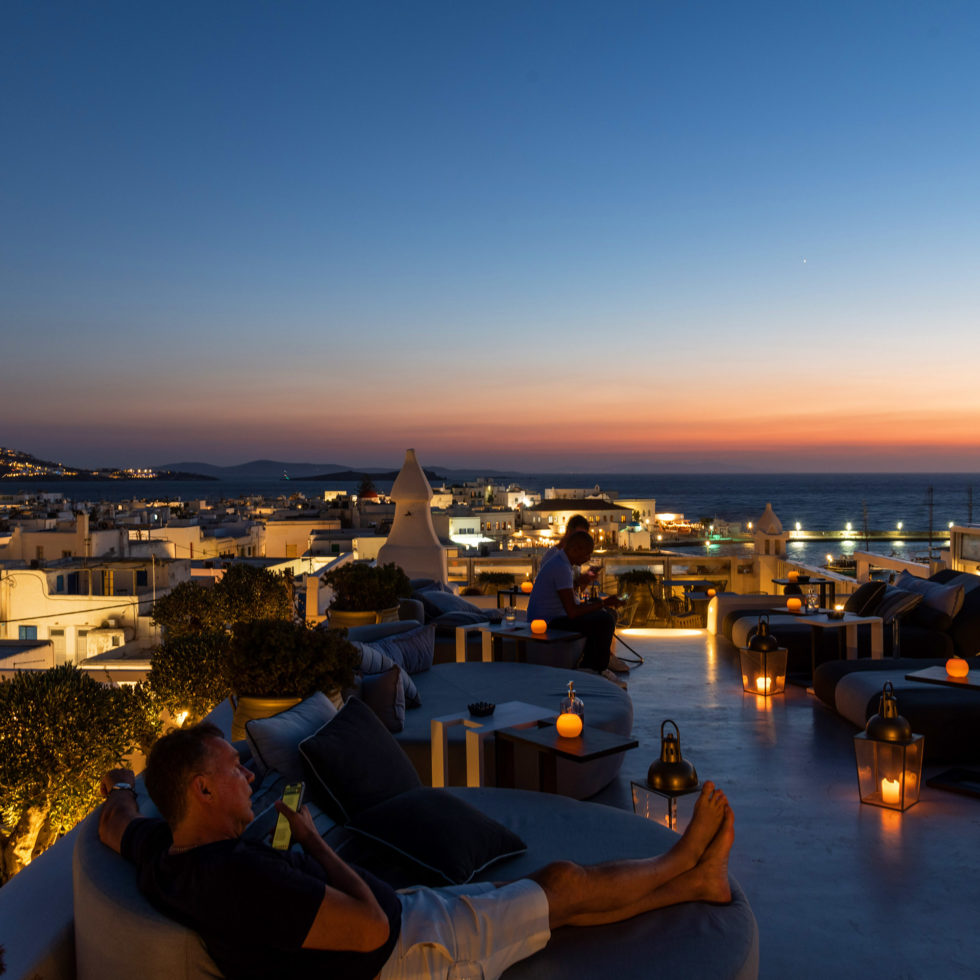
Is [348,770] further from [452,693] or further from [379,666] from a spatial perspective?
[452,693]

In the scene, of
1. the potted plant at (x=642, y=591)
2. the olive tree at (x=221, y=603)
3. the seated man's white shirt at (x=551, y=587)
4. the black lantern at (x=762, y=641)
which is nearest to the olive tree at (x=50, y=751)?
the seated man's white shirt at (x=551, y=587)

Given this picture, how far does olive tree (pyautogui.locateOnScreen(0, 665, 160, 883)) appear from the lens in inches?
130

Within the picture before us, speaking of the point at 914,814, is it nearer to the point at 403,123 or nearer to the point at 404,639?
the point at 404,639

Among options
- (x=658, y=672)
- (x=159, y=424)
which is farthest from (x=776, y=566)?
(x=159, y=424)

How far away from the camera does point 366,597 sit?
5.60 meters

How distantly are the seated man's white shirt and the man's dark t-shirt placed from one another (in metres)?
3.80

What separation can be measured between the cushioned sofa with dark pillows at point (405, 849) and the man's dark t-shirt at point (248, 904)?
0.08ft

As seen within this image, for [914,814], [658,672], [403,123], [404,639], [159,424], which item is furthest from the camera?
[159,424]

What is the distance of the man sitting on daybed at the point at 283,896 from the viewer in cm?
135

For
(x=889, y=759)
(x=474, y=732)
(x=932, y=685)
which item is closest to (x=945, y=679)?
(x=932, y=685)

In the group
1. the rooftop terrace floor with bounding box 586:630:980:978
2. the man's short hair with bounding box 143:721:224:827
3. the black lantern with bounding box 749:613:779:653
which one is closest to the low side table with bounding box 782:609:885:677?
the black lantern with bounding box 749:613:779:653

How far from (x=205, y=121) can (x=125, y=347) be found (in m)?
21.0

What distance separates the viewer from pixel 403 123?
10.1 meters

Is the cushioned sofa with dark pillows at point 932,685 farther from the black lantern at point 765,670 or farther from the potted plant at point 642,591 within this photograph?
the potted plant at point 642,591
